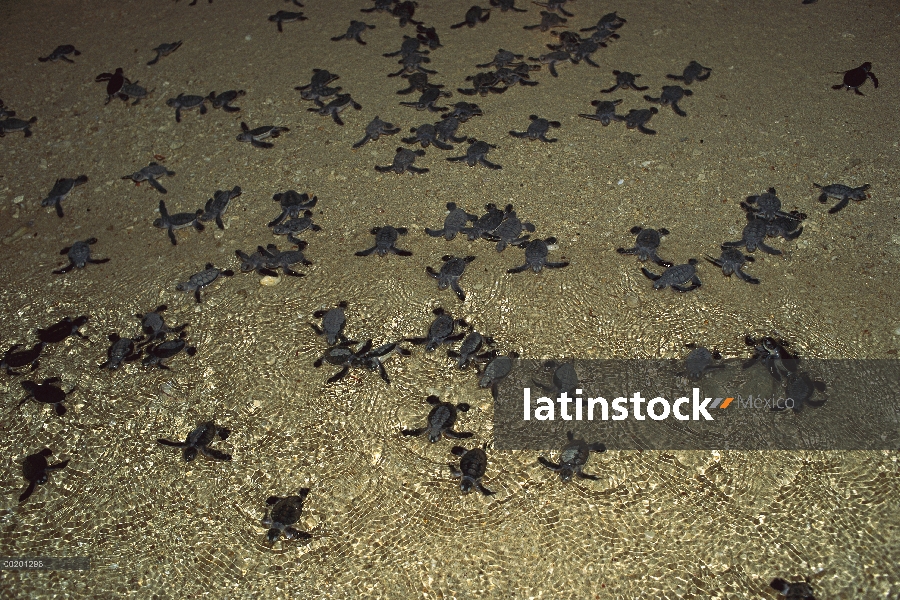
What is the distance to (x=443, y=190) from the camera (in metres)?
5.09

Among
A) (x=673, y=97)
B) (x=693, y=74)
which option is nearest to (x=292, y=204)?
(x=673, y=97)

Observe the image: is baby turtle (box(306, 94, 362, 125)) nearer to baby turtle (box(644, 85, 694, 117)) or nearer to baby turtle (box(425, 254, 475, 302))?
baby turtle (box(425, 254, 475, 302))

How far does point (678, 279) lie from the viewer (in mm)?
4215

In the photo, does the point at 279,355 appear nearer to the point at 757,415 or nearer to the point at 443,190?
the point at 443,190

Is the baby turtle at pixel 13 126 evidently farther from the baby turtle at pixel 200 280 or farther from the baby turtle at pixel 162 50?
the baby turtle at pixel 200 280

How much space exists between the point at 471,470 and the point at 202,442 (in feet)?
→ 5.32

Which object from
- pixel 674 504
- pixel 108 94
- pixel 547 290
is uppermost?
pixel 108 94

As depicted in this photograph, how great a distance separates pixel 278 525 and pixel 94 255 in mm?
2970

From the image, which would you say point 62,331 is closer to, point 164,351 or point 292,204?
point 164,351

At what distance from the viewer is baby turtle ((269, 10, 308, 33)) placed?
7062mm

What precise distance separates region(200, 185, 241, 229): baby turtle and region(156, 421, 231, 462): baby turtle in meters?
1.90

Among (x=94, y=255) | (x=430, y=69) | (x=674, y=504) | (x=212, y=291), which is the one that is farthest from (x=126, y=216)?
(x=674, y=504)
